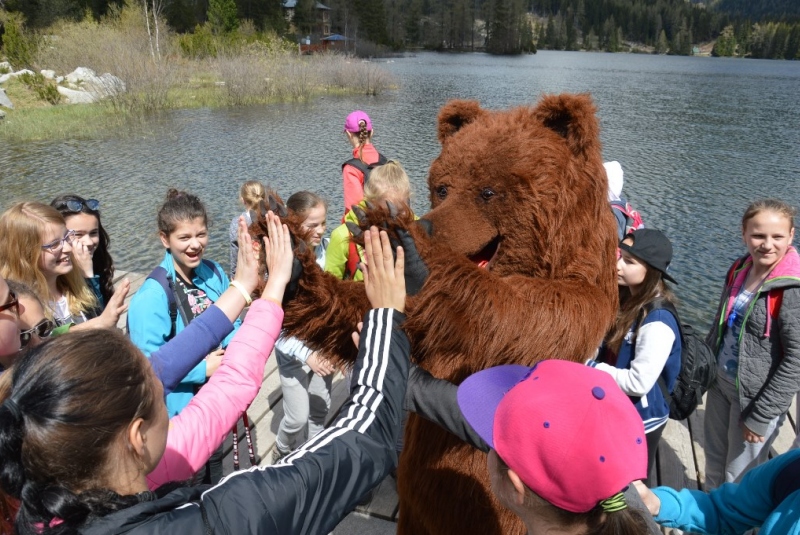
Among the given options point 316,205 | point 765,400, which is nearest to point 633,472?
point 765,400

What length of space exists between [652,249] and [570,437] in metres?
1.47

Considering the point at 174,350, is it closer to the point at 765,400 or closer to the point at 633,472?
the point at 633,472

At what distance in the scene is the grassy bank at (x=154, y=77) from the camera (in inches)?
645

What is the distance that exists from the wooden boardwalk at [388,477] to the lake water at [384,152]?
180 cm

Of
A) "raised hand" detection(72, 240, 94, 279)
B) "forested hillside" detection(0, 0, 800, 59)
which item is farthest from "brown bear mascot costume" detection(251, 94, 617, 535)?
"forested hillside" detection(0, 0, 800, 59)

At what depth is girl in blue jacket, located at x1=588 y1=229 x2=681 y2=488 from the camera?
6.96 ft

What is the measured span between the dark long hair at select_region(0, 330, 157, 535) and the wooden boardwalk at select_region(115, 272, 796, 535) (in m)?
1.81

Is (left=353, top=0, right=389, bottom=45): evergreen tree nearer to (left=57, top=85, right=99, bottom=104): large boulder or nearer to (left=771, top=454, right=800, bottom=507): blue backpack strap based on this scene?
(left=57, top=85, right=99, bottom=104): large boulder

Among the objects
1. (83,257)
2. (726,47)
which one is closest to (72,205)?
(83,257)

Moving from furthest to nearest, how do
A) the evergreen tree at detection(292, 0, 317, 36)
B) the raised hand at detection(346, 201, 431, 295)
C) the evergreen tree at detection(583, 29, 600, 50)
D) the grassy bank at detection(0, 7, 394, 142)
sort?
the evergreen tree at detection(583, 29, 600, 50) → the evergreen tree at detection(292, 0, 317, 36) → the grassy bank at detection(0, 7, 394, 142) → the raised hand at detection(346, 201, 431, 295)

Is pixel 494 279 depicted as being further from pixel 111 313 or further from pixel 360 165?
pixel 360 165

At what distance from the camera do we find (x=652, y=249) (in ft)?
7.38

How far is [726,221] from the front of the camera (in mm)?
9211

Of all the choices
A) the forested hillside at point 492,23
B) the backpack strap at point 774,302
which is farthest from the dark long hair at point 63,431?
the forested hillside at point 492,23
